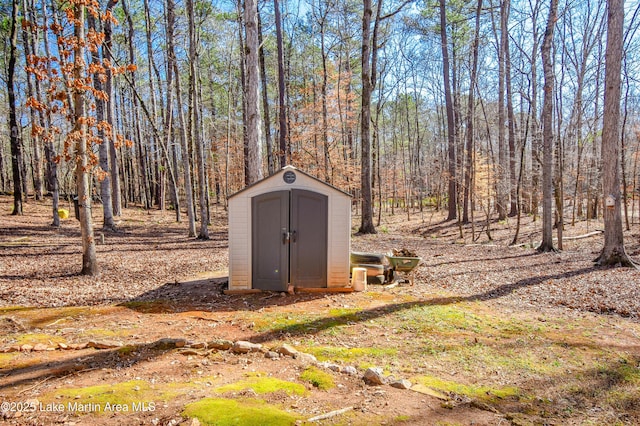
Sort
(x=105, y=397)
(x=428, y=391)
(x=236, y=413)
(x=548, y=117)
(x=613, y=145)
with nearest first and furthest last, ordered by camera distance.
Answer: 1. (x=236, y=413)
2. (x=105, y=397)
3. (x=428, y=391)
4. (x=613, y=145)
5. (x=548, y=117)

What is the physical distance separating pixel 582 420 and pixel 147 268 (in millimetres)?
8871

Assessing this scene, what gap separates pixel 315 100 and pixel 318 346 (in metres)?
21.1

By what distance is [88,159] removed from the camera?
7.47 meters

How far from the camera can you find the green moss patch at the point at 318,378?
11.0 feet

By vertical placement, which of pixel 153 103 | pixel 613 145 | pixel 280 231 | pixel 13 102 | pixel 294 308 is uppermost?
pixel 153 103

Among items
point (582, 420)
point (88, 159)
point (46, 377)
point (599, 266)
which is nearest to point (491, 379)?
point (582, 420)

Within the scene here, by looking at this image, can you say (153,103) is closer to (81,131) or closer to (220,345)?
(81,131)

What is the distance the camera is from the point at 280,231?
7.25 meters

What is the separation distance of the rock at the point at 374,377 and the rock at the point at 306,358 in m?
0.65

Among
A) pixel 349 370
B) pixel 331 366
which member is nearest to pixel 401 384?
pixel 349 370

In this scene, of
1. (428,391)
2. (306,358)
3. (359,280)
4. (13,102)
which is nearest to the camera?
(428,391)

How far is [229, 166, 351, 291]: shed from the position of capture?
7.27m

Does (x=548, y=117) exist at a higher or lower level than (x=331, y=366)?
higher

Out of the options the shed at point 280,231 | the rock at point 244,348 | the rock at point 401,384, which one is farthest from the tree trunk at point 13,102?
the rock at point 401,384
